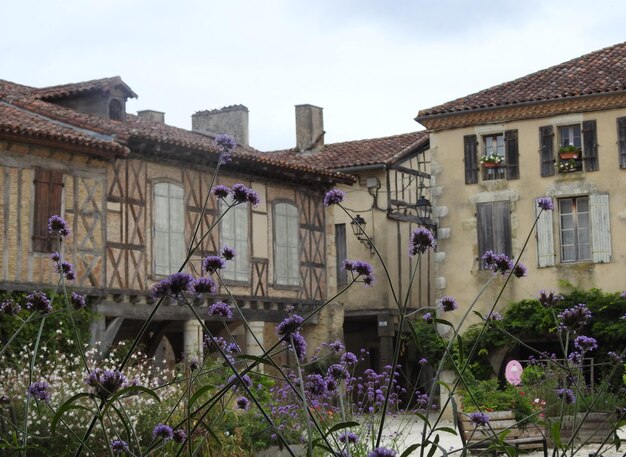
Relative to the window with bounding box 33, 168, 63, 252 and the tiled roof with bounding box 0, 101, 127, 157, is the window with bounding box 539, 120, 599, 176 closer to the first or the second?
the tiled roof with bounding box 0, 101, 127, 157

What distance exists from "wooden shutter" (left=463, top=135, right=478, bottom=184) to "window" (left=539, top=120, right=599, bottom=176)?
1318 mm

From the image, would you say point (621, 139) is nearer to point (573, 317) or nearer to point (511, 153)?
point (511, 153)

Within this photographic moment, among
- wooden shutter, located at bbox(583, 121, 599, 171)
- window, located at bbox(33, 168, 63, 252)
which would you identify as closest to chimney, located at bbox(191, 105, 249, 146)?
wooden shutter, located at bbox(583, 121, 599, 171)

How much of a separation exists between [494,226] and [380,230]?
4.94 m

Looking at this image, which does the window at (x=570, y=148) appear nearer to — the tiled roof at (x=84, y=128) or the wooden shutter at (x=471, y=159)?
the wooden shutter at (x=471, y=159)

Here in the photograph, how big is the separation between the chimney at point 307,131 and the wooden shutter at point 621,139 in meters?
9.40

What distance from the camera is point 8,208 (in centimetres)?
1833

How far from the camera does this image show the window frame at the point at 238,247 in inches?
873

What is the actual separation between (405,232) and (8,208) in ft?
40.6

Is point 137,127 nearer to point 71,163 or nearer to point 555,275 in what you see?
point 71,163

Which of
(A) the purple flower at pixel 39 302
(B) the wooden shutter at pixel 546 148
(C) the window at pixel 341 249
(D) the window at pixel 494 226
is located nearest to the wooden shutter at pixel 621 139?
(B) the wooden shutter at pixel 546 148

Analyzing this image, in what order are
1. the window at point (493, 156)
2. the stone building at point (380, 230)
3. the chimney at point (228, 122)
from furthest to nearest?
the chimney at point (228, 122) < the stone building at point (380, 230) < the window at point (493, 156)

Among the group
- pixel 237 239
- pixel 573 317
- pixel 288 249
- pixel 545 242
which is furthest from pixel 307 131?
pixel 573 317

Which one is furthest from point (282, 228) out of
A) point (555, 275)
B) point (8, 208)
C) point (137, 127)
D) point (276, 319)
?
point (8, 208)
